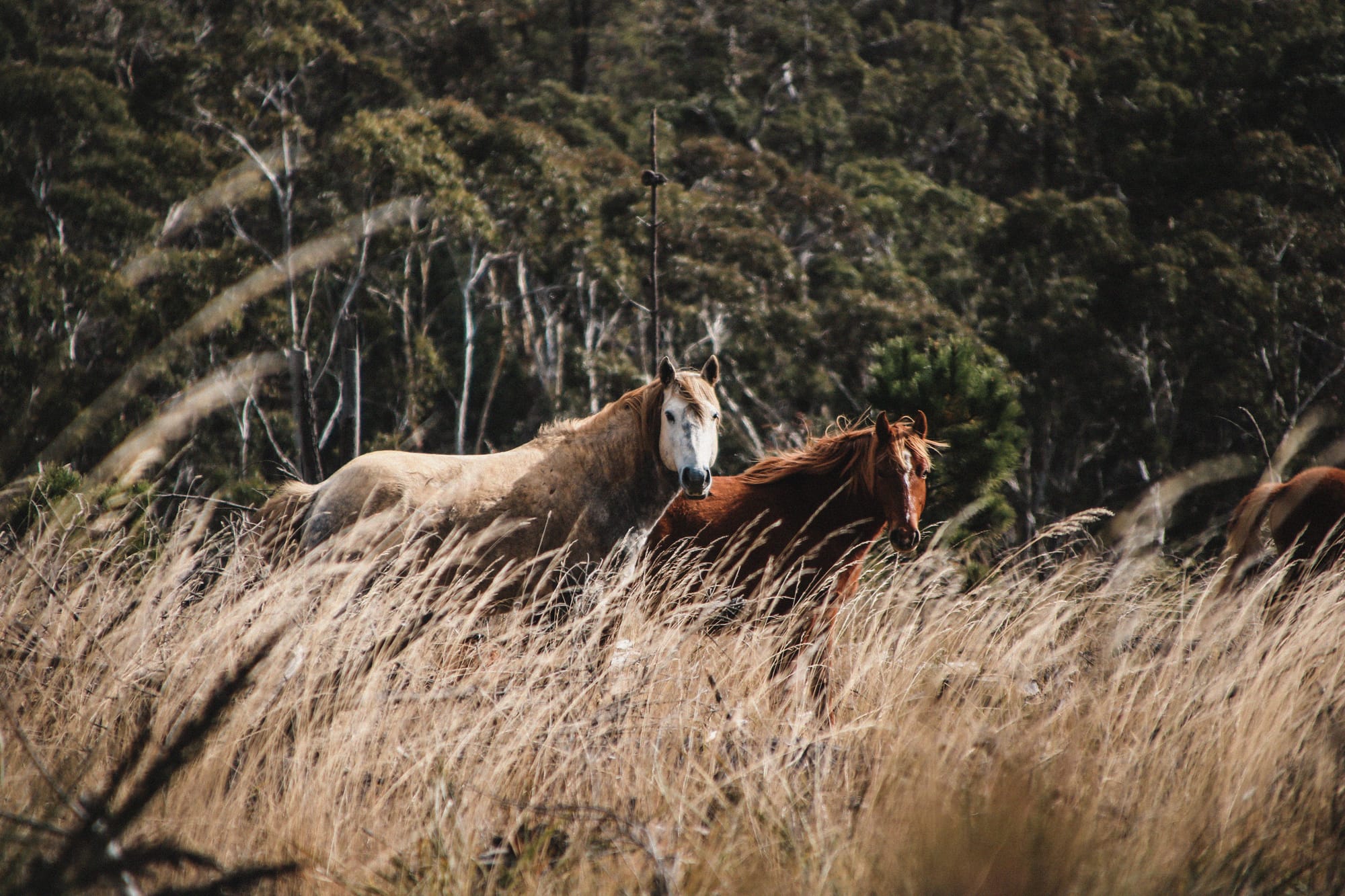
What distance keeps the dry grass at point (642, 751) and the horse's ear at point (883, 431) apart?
1.10 m

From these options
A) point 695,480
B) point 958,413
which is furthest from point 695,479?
point 958,413

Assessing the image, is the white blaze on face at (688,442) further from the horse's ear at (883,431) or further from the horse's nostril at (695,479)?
the horse's ear at (883,431)

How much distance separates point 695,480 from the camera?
494 centimetres

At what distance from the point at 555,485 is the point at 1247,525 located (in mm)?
3717

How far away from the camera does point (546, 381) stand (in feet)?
72.2

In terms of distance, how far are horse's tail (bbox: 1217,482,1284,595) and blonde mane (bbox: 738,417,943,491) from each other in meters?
1.62

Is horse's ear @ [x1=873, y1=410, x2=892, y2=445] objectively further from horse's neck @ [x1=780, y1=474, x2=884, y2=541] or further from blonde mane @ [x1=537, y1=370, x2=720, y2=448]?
blonde mane @ [x1=537, y1=370, x2=720, y2=448]

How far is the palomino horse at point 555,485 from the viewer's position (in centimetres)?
483

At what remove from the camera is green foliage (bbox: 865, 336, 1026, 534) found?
7020mm

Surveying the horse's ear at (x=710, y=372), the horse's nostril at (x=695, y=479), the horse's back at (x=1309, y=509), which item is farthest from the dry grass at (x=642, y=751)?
the horse's ear at (x=710, y=372)

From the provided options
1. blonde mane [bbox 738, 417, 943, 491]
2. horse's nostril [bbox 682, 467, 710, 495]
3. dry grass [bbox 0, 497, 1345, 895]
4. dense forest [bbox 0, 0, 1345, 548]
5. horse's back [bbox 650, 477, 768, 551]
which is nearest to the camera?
dry grass [bbox 0, 497, 1345, 895]

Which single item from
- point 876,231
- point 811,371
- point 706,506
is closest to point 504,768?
point 706,506

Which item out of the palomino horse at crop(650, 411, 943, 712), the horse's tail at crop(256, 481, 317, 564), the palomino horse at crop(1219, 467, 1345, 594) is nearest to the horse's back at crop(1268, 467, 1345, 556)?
the palomino horse at crop(1219, 467, 1345, 594)

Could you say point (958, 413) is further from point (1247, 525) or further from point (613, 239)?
point (613, 239)
